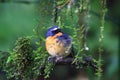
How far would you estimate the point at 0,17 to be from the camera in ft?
12.6

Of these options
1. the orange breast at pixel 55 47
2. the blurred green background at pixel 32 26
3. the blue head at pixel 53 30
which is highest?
the blue head at pixel 53 30

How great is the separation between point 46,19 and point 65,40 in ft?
0.71

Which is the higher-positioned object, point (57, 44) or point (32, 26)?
point (57, 44)

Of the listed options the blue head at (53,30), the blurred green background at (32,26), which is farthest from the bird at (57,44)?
the blurred green background at (32,26)

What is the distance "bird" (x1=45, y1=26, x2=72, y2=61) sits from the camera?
A: 211cm

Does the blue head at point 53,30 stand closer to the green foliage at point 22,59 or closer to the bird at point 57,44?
the bird at point 57,44

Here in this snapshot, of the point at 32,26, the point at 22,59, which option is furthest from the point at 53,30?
the point at 32,26

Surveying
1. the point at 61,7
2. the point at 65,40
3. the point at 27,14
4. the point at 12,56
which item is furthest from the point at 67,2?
the point at 27,14

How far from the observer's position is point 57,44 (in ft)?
7.12

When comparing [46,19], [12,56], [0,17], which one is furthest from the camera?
[0,17]

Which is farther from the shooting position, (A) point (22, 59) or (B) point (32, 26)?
(B) point (32, 26)

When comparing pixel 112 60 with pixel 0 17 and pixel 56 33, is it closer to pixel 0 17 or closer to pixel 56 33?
pixel 0 17

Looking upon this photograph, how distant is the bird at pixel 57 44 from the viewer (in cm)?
211

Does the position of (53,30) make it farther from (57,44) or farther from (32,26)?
(32,26)
